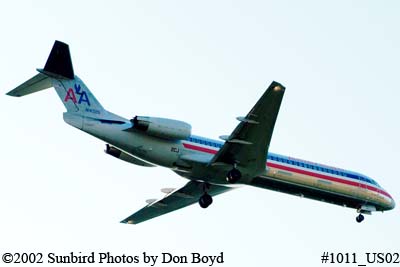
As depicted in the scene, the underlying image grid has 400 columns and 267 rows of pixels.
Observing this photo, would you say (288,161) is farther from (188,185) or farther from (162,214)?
(162,214)

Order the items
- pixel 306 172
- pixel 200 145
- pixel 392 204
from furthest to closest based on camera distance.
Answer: pixel 392 204, pixel 306 172, pixel 200 145

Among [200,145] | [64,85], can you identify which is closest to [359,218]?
[200,145]

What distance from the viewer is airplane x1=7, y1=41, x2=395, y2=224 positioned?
1260 inches

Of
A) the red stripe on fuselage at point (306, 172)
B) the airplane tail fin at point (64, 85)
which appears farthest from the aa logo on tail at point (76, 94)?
the red stripe on fuselage at point (306, 172)

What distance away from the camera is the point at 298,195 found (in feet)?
121

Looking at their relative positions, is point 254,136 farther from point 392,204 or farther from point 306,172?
point 392,204

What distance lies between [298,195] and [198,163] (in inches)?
219

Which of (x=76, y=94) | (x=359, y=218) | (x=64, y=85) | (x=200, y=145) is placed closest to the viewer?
(x=64, y=85)

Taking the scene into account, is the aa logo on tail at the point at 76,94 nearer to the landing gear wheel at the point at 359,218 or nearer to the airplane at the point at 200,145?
the airplane at the point at 200,145

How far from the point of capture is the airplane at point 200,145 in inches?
1260

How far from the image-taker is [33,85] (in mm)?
32188

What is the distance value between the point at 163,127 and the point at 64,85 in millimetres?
4244

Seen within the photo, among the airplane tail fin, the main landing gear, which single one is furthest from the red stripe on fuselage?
the airplane tail fin

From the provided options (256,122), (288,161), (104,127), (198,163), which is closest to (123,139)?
(104,127)
